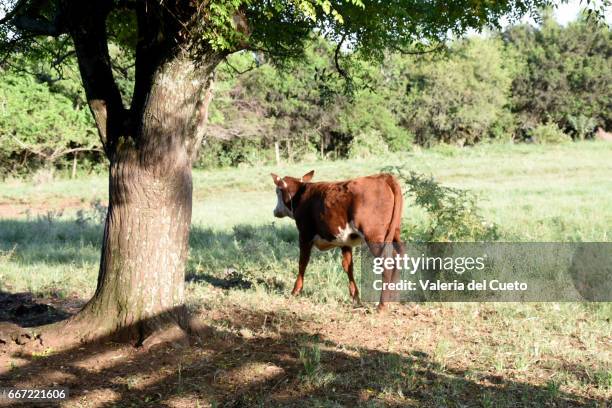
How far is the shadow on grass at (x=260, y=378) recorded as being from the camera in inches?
191

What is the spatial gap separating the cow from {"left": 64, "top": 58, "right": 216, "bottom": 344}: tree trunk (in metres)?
2.20

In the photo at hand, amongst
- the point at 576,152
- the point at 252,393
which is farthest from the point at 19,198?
the point at 576,152

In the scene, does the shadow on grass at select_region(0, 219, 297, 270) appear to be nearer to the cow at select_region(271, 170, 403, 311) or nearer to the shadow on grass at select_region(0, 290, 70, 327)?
the cow at select_region(271, 170, 403, 311)

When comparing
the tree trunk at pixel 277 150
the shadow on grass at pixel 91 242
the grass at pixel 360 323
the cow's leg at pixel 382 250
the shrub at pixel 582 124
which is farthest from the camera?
the shrub at pixel 582 124

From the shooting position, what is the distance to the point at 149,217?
597 cm

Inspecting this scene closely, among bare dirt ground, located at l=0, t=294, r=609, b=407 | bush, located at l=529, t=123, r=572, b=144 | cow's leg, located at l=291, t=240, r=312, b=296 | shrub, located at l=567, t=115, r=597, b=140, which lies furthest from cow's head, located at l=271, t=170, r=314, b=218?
shrub, located at l=567, t=115, r=597, b=140

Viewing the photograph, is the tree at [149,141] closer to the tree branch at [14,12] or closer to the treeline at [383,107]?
the tree branch at [14,12]

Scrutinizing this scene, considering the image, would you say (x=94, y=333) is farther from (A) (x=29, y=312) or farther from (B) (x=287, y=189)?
(B) (x=287, y=189)

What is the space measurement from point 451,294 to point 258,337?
286 cm

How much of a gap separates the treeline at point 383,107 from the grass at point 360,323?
1541 cm

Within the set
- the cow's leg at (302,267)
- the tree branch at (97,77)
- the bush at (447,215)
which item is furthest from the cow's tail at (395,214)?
the tree branch at (97,77)

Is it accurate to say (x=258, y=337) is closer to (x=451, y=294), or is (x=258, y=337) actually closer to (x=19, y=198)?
(x=451, y=294)

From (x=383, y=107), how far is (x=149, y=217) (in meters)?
36.9

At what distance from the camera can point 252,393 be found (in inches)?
194
